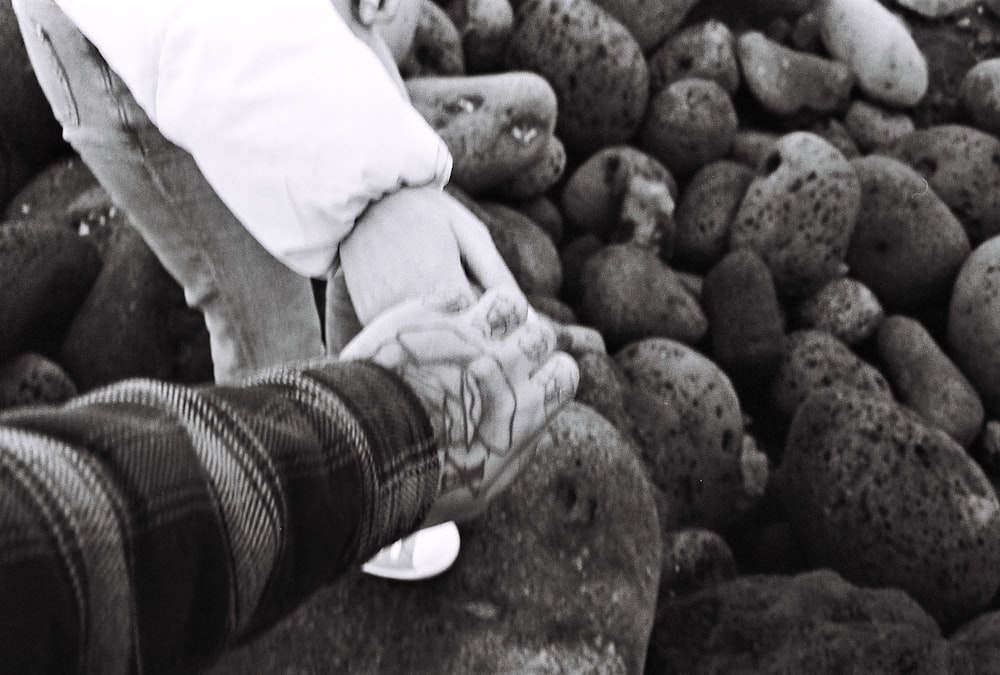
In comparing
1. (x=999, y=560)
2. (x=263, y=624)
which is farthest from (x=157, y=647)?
(x=999, y=560)

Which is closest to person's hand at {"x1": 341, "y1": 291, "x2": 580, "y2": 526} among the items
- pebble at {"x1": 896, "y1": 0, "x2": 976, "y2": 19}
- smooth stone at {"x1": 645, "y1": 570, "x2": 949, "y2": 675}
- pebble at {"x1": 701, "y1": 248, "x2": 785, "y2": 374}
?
smooth stone at {"x1": 645, "y1": 570, "x2": 949, "y2": 675}

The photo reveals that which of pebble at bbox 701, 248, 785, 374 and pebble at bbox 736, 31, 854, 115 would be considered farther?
pebble at bbox 736, 31, 854, 115

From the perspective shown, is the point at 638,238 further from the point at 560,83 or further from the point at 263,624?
the point at 263,624

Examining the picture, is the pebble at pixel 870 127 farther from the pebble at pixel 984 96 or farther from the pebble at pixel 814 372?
the pebble at pixel 814 372

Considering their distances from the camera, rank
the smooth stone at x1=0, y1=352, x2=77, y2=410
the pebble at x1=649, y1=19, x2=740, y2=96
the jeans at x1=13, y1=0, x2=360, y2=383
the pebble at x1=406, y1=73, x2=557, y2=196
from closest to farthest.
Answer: the jeans at x1=13, y1=0, x2=360, y2=383 < the smooth stone at x1=0, y1=352, x2=77, y2=410 < the pebble at x1=406, y1=73, x2=557, y2=196 < the pebble at x1=649, y1=19, x2=740, y2=96

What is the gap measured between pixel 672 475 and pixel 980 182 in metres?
1.28

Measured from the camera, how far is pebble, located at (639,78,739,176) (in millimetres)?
2127

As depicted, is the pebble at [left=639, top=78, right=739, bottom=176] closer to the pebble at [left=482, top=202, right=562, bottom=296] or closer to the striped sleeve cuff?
the pebble at [left=482, top=202, right=562, bottom=296]

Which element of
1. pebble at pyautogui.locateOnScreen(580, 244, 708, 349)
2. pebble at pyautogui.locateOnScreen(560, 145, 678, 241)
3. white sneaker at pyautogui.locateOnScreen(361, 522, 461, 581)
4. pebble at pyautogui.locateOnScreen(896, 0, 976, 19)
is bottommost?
pebble at pyautogui.locateOnScreen(580, 244, 708, 349)

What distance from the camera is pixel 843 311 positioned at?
1990 mm

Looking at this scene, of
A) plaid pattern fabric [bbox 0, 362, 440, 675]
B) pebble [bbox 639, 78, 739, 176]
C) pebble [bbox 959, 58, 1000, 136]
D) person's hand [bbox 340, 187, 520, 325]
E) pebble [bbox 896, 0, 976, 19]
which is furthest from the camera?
pebble [bbox 896, 0, 976, 19]

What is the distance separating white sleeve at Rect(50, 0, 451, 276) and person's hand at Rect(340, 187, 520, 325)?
0.01m

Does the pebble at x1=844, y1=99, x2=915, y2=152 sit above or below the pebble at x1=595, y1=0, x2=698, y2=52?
below

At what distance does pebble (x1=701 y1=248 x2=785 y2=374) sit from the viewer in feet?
5.95
